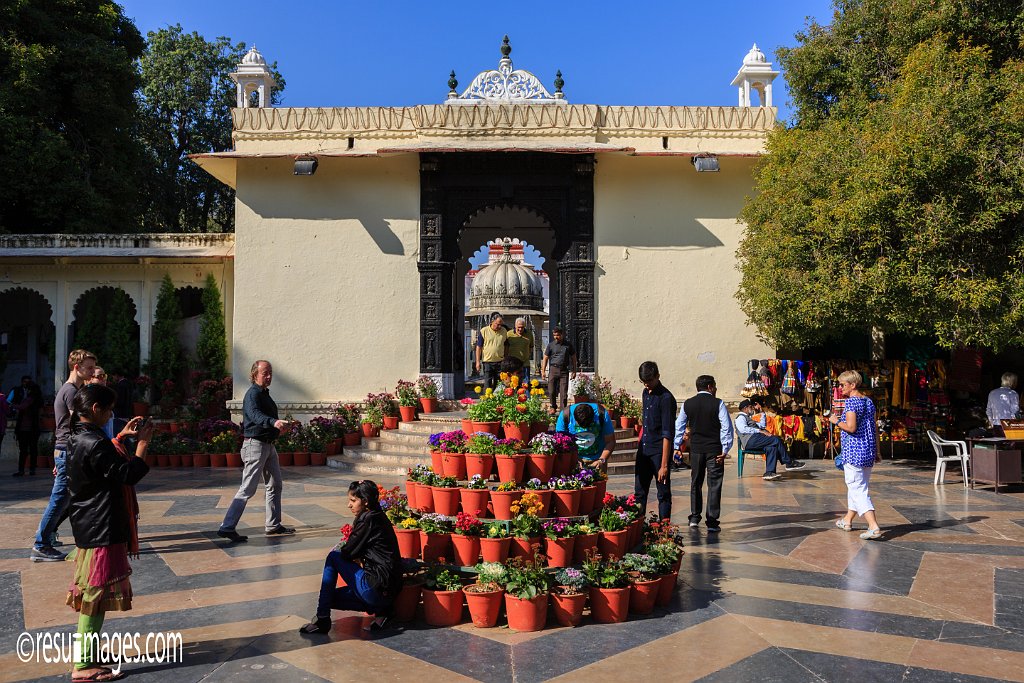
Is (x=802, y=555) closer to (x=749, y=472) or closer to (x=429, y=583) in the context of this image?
(x=429, y=583)

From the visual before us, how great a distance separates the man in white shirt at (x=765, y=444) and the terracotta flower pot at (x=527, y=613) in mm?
7174

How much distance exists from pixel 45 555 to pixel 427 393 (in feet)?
24.6

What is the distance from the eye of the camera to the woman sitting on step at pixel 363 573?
16.2 feet

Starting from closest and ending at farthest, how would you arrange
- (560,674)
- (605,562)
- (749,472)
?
(560,674), (605,562), (749,472)

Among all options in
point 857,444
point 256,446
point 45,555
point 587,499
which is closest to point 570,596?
point 587,499

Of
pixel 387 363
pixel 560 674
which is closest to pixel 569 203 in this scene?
pixel 387 363

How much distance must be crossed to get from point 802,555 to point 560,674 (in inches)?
133

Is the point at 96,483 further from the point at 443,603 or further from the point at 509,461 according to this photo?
the point at 509,461

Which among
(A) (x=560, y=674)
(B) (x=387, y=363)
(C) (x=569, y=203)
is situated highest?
(C) (x=569, y=203)

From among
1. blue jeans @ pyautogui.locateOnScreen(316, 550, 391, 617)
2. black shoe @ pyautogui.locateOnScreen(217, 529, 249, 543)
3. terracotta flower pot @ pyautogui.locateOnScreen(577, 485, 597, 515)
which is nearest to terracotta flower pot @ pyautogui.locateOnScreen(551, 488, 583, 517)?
terracotta flower pot @ pyautogui.locateOnScreen(577, 485, 597, 515)

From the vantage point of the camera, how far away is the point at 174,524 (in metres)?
8.11

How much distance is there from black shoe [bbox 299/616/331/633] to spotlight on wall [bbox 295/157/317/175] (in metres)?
9.80

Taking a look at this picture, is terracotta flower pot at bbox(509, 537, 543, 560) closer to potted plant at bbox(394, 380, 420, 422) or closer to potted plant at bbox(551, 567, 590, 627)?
potted plant at bbox(551, 567, 590, 627)

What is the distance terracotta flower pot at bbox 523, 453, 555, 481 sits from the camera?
6109 mm
